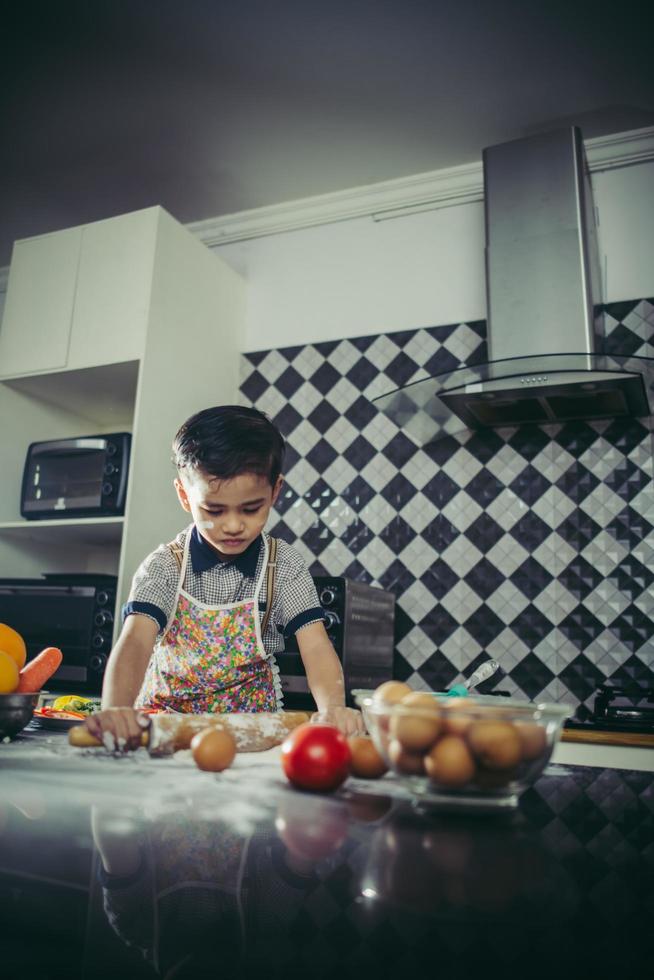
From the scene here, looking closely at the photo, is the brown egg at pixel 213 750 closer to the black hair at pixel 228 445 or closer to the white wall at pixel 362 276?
the black hair at pixel 228 445

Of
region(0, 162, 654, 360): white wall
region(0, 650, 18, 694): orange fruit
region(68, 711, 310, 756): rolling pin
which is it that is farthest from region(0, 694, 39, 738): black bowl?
region(0, 162, 654, 360): white wall

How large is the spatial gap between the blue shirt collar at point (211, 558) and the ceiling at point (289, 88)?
1.39 metres

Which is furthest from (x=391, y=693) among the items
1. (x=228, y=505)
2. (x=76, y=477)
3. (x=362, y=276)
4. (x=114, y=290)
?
(x=362, y=276)

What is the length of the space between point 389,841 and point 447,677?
1781 mm

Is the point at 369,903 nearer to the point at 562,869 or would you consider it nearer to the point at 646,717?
the point at 562,869

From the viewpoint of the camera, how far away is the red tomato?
1.97 ft

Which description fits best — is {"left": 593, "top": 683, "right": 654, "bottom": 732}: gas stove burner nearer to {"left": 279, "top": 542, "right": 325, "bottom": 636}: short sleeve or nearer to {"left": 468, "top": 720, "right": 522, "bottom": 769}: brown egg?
{"left": 279, "top": 542, "right": 325, "bottom": 636}: short sleeve

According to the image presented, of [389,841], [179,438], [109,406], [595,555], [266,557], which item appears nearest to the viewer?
[389,841]

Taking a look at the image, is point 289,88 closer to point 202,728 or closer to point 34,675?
point 34,675

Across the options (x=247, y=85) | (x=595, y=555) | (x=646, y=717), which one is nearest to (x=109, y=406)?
(x=247, y=85)

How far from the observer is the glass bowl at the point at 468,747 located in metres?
0.51

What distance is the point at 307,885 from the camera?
1.22 ft

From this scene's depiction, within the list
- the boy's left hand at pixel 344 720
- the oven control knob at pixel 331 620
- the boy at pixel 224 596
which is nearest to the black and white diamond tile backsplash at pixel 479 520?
the oven control knob at pixel 331 620

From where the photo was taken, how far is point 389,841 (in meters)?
0.47
